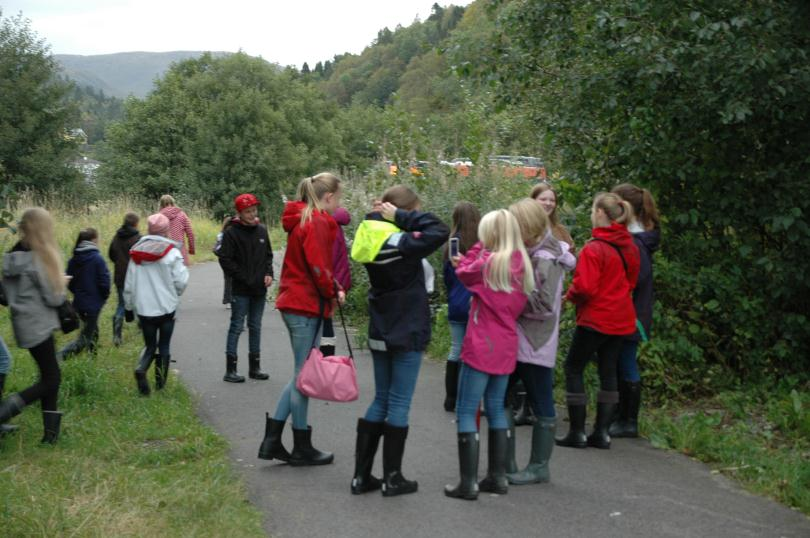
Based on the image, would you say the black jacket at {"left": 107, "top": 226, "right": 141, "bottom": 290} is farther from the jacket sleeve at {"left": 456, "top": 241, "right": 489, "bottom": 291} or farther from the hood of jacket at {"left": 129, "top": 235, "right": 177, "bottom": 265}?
the jacket sleeve at {"left": 456, "top": 241, "right": 489, "bottom": 291}

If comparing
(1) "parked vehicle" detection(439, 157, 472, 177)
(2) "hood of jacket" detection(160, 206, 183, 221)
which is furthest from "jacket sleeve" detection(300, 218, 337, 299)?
(2) "hood of jacket" detection(160, 206, 183, 221)

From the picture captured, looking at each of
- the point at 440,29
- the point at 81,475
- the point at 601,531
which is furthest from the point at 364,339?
the point at 440,29

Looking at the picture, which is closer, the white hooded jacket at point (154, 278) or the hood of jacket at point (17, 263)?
the hood of jacket at point (17, 263)

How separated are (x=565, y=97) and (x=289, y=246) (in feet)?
12.7

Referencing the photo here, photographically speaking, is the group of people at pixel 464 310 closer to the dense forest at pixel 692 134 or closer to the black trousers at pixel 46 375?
the black trousers at pixel 46 375

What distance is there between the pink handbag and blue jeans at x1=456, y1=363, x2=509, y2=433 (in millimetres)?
687

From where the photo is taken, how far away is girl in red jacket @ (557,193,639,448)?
6570 mm

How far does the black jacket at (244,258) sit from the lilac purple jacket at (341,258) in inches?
98.7

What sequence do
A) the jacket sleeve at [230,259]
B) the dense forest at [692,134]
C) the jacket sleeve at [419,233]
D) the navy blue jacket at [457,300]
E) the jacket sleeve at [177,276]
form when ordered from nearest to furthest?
the jacket sleeve at [419,233]
the dense forest at [692,134]
the navy blue jacket at [457,300]
the jacket sleeve at [177,276]
the jacket sleeve at [230,259]

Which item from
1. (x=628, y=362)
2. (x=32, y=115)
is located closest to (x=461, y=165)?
(x=628, y=362)

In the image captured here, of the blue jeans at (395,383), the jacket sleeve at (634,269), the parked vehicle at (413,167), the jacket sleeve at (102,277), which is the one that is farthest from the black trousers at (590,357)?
the parked vehicle at (413,167)

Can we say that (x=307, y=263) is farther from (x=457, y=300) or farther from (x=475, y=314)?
(x=457, y=300)

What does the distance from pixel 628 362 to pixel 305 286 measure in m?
2.64

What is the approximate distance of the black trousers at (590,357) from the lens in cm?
673
